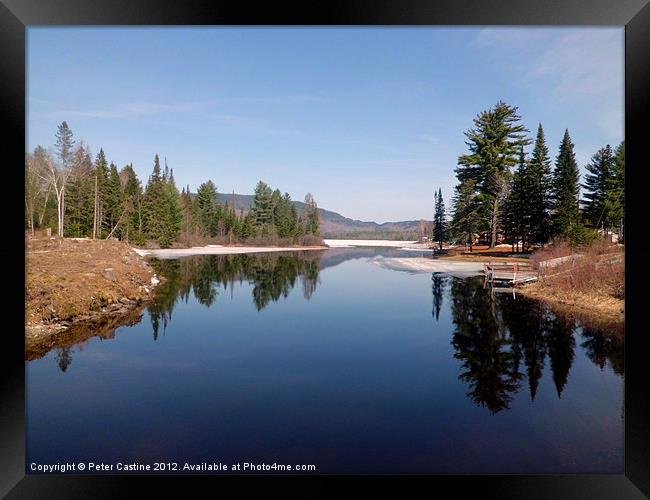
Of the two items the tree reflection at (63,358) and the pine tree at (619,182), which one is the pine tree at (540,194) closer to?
the pine tree at (619,182)

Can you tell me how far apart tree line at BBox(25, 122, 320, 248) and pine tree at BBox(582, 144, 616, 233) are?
Result: 8.39m

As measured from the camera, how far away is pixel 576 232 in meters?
9.62

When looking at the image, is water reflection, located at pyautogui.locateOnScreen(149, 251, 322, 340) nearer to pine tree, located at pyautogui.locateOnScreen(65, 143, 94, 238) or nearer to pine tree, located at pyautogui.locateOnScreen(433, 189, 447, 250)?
pine tree, located at pyautogui.locateOnScreen(65, 143, 94, 238)

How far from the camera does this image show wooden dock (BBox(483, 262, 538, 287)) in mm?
12789

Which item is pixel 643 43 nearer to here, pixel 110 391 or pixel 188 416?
pixel 188 416

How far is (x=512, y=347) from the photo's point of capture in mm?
6672

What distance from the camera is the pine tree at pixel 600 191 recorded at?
6.37m

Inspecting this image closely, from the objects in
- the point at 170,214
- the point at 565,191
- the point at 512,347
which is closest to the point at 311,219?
the point at 170,214

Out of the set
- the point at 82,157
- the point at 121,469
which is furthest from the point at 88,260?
the point at 121,469

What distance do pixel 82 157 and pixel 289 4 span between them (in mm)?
10584

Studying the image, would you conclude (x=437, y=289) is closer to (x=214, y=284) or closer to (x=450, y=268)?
(x=450, y=268)

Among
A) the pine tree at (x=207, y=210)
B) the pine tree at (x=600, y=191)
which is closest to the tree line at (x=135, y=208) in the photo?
the pine tree at (x=207, y=210)

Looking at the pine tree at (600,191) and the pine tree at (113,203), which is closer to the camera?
the pine tree at (600,191)

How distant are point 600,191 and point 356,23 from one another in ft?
23.4
